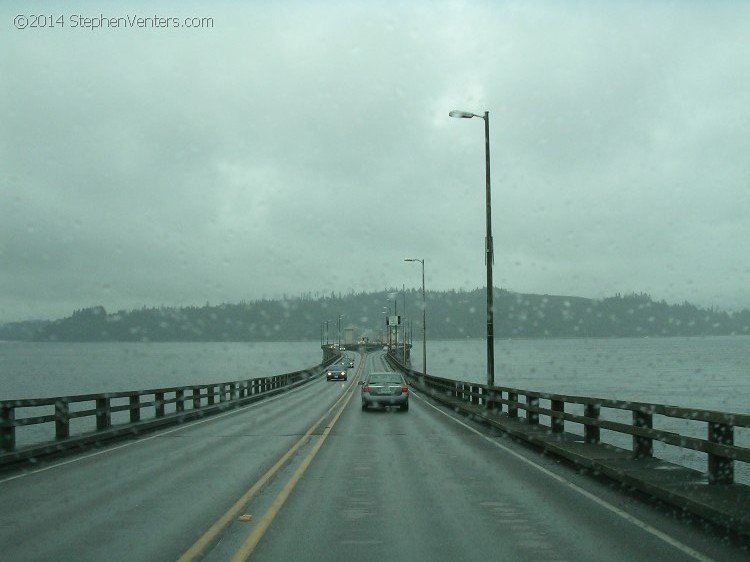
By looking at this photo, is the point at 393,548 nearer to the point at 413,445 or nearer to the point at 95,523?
the point at 95,523

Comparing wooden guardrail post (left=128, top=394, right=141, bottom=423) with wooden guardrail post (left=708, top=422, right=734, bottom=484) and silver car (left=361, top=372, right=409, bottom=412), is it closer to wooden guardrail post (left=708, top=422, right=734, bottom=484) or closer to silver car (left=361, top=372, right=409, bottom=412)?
silver car (left=361, top=372, right=409, bottom=412)

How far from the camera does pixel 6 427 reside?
1461 centimetres

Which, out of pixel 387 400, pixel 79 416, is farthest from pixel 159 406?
pixel 387 400

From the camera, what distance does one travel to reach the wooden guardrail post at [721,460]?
10.3 metres

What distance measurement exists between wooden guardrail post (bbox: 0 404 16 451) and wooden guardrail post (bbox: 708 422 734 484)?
1171cm

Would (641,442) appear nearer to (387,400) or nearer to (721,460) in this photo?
(721,460)

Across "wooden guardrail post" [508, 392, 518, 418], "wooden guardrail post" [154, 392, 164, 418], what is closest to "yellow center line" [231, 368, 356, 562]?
"wooden guardrail post" [508, 392, 518, 418]

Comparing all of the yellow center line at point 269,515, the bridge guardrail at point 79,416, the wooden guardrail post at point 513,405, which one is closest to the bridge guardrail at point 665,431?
the wooden guardrail post at point 513,405

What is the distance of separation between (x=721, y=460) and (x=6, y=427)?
39.2 feet

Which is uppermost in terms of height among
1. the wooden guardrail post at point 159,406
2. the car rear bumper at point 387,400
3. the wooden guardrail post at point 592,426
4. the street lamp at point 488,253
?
the street lamp at point 488,253

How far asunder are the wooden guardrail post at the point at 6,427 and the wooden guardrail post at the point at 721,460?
11.7 meters

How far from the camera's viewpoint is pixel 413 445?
17922 mm

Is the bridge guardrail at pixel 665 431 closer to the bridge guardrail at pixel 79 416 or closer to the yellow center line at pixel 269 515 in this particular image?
the yellow center line at pixel 269 515

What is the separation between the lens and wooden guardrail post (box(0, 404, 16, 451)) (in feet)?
47.8
